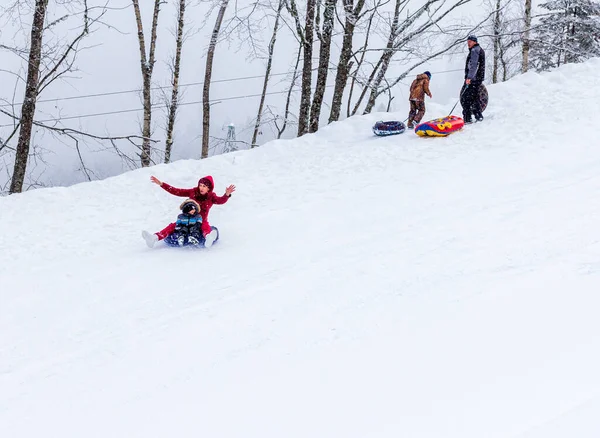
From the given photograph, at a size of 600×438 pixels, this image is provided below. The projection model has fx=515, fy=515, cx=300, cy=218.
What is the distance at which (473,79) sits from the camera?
34.6 ft

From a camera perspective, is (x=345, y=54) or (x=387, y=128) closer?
(x=387, y=128)

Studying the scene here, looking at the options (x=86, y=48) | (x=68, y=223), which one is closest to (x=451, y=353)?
(x=68, y=223)

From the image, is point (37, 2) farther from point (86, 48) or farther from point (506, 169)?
point (506, 169)

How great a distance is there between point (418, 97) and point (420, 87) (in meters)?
0.21

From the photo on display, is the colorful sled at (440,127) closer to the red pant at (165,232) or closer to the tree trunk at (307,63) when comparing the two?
the tree trunk at (307,63)

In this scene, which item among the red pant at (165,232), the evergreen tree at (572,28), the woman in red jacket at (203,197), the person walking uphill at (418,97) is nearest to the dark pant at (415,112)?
the person walking uphill at (418,97)

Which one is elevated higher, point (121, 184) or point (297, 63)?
point (297, 63)

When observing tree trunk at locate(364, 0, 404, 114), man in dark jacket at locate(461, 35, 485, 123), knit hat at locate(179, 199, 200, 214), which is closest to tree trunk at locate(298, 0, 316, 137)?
tree trunk at locate(364, 0, 404, 114)

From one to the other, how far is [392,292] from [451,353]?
1327 millimetres

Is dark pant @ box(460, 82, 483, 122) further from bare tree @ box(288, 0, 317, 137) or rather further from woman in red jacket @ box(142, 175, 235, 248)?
woman in red jacket @ box(142, 175, 235, 248)

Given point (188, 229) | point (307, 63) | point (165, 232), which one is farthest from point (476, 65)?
point (165, 232)

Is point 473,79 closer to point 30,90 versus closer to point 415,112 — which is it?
point 415,112

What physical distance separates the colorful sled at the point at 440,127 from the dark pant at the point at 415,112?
0.87 meters

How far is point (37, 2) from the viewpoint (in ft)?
32.1
